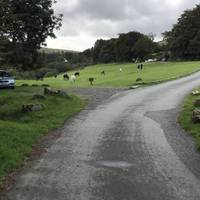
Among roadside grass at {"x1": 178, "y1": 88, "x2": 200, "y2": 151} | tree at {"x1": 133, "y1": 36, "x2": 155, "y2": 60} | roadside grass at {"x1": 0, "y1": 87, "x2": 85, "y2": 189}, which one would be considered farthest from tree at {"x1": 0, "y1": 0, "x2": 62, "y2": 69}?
tree at {"x1": 133, "y1": 36, "x2": 155, "y2": 60}

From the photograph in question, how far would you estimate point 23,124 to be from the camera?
19047mm

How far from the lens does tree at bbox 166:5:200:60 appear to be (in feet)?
352

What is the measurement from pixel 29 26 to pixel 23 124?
1010 inches

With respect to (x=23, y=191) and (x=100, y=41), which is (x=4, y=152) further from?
(x=100, y=41)

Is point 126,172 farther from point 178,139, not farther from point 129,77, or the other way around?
point 129,77

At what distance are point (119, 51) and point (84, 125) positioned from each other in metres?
112

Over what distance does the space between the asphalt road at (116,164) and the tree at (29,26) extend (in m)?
22.6

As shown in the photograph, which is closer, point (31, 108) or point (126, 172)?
point (126, 172)

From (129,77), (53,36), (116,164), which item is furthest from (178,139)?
(129,77)

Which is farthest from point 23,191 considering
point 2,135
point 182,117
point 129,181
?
point 182,117

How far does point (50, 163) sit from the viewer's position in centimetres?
1268

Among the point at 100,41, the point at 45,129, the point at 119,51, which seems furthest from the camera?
the point at 100,41

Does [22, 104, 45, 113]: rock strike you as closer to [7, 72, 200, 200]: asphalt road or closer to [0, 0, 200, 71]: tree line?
[7, 72, 200, 200]: asphalt road

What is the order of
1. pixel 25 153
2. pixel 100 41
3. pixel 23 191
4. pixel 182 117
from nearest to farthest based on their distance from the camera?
pixel 23 191
pixel 25 153
pixel 182 117
pixel 100 41
